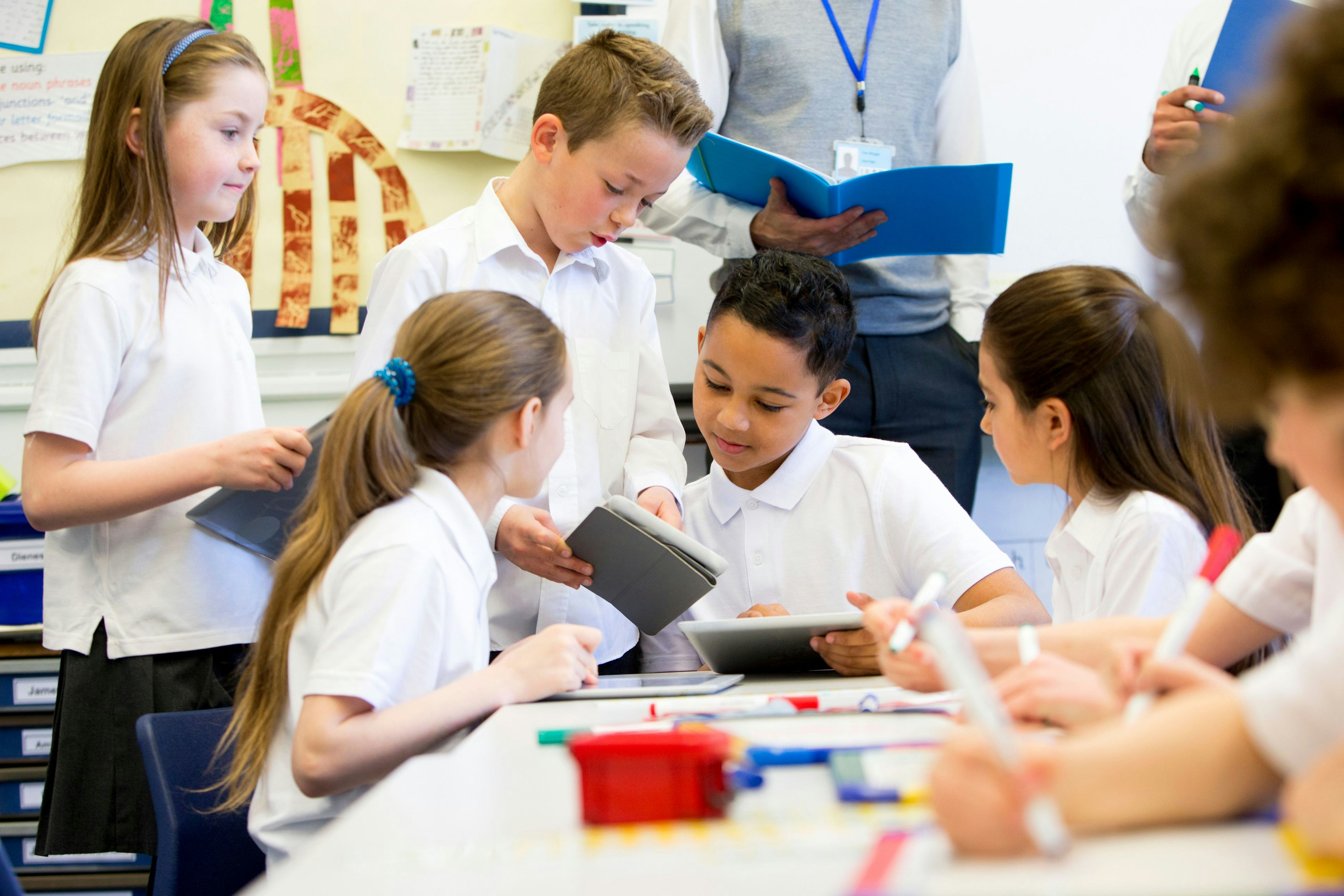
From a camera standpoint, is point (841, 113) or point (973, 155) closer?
point (841, 113)

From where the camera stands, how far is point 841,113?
6.84 feet

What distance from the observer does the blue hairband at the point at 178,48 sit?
1.51 m

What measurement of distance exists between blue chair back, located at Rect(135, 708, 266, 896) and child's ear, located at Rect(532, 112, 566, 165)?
0.90 metres

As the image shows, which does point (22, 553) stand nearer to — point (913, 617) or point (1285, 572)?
point (913, 617)

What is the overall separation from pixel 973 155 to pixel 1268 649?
1.37m

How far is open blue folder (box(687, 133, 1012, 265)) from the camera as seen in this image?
5.31 feet

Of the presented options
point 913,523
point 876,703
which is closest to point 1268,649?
point 876,703

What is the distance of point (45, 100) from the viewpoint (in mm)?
2623

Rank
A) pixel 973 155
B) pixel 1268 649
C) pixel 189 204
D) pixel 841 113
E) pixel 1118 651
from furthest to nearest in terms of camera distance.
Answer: pixel 973 155 < pixel 841 113 < pixel 189 204 < pixel 1268 649 < pixel 1118 651

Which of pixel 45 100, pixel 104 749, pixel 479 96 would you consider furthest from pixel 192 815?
A: pixel 45 100

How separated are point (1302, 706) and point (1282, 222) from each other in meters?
0.21

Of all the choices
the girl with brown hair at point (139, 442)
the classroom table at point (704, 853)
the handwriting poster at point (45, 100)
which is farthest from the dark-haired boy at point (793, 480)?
the handwriting poster at point (45, 100)

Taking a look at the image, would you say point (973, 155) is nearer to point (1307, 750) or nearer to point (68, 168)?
point (1307, 750)

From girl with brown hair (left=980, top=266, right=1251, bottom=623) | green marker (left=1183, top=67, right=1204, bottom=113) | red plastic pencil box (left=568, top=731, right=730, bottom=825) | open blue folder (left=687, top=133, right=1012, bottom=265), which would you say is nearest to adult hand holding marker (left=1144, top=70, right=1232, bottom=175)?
green marker (left=1183, top=67, right=1204, bottom=113)
